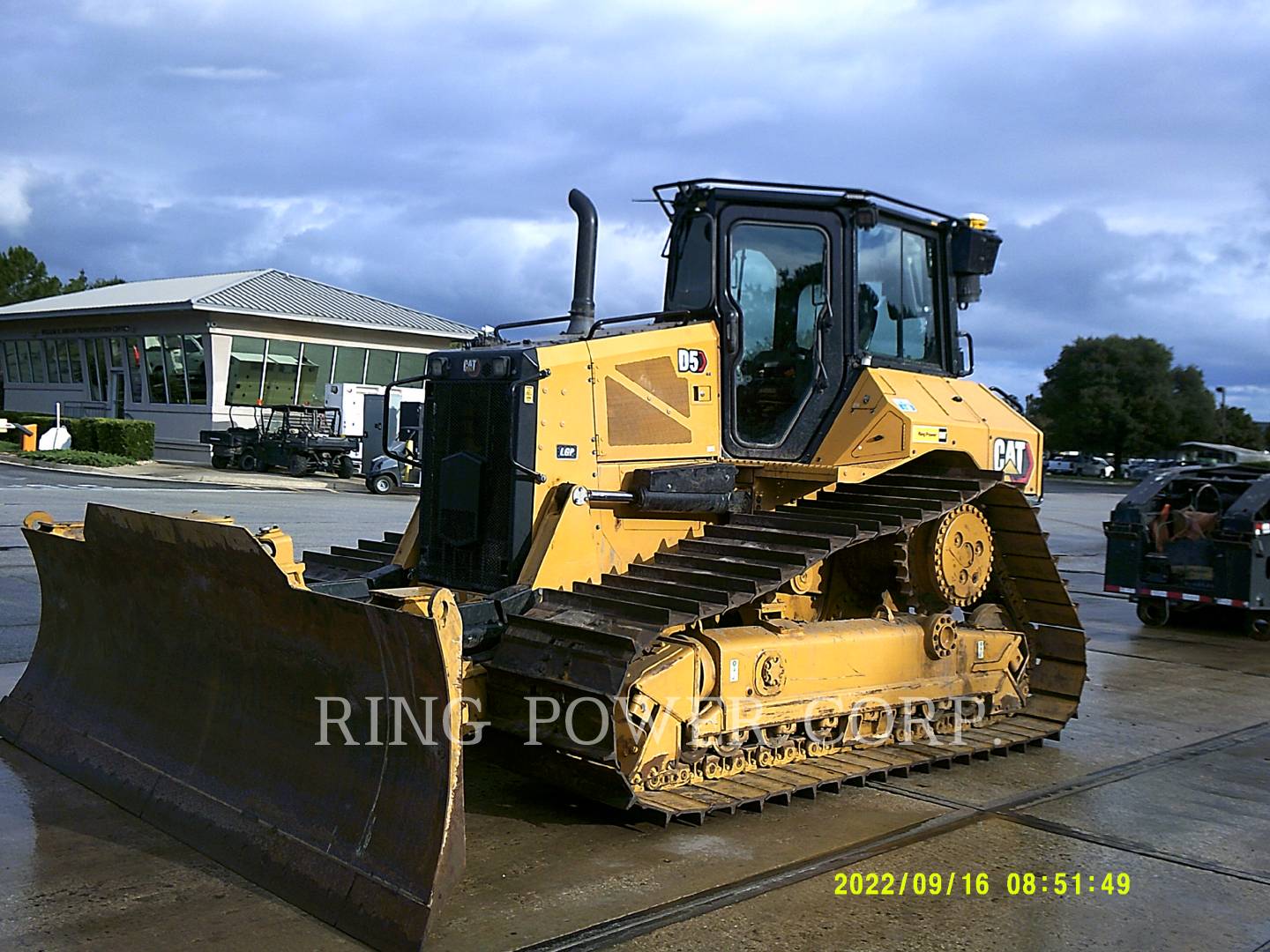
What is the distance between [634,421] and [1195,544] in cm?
814

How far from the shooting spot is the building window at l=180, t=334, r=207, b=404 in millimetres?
37375

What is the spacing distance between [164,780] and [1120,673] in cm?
751

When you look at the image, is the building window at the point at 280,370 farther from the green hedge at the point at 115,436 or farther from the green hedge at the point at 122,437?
the green hedge at the point at 122,437

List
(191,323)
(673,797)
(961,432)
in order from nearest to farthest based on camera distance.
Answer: (673,797), (961,432), (191,323)

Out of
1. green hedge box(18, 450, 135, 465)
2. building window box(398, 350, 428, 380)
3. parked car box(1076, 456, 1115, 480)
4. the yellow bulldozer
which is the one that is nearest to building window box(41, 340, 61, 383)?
building window box(398, 350, 428, 380)

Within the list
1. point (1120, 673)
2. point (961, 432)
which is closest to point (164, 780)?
point (961, 432)

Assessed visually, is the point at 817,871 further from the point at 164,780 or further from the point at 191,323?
the point at 191,323

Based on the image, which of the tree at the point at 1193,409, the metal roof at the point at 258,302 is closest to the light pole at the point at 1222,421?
the tree at the point at 1193,409

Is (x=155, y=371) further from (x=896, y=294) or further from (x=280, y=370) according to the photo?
(x=896, y=294)

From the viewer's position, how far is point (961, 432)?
7234mm

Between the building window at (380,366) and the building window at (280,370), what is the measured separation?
8.53 feet

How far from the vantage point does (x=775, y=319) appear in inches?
273

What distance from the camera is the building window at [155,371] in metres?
38.7

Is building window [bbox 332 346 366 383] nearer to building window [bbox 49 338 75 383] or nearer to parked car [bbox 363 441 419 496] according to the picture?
building window [bbox 49 338 75 383]
